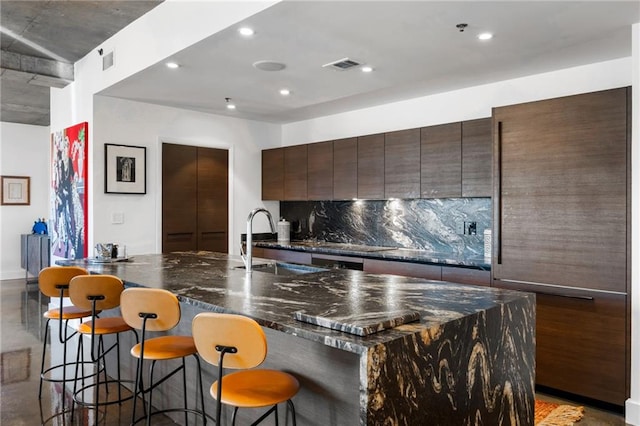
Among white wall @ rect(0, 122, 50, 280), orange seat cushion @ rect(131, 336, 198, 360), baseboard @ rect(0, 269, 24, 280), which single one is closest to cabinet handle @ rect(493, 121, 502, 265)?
orange seat cushion @ rect(131, 336, 198, 360)

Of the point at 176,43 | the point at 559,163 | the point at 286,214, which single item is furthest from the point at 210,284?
Answer: the point at 286,214

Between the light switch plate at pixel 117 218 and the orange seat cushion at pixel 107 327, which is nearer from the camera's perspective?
the orange seat cushion at pixel 107 327

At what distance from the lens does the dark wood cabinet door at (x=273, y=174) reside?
6.15 m

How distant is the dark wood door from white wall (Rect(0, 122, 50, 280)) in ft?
16.7

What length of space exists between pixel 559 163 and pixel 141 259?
11.4 ft

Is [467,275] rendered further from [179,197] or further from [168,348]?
[179,197]

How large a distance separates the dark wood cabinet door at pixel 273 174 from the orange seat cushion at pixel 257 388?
423cm

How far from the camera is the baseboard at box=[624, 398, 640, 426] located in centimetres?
289

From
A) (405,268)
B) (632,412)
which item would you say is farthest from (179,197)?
(632,412)

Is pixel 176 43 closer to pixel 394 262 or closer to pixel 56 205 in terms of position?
pixel 394 262

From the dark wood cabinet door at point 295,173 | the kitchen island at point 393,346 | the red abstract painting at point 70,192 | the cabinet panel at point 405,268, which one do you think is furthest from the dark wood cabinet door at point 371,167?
the red abstract painting at point 70,192

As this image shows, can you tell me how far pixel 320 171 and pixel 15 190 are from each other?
6.62 meters

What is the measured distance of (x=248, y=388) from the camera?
1.89m

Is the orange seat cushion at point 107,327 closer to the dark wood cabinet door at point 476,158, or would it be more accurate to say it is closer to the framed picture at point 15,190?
the dark wood cabinet door at point 476,158
